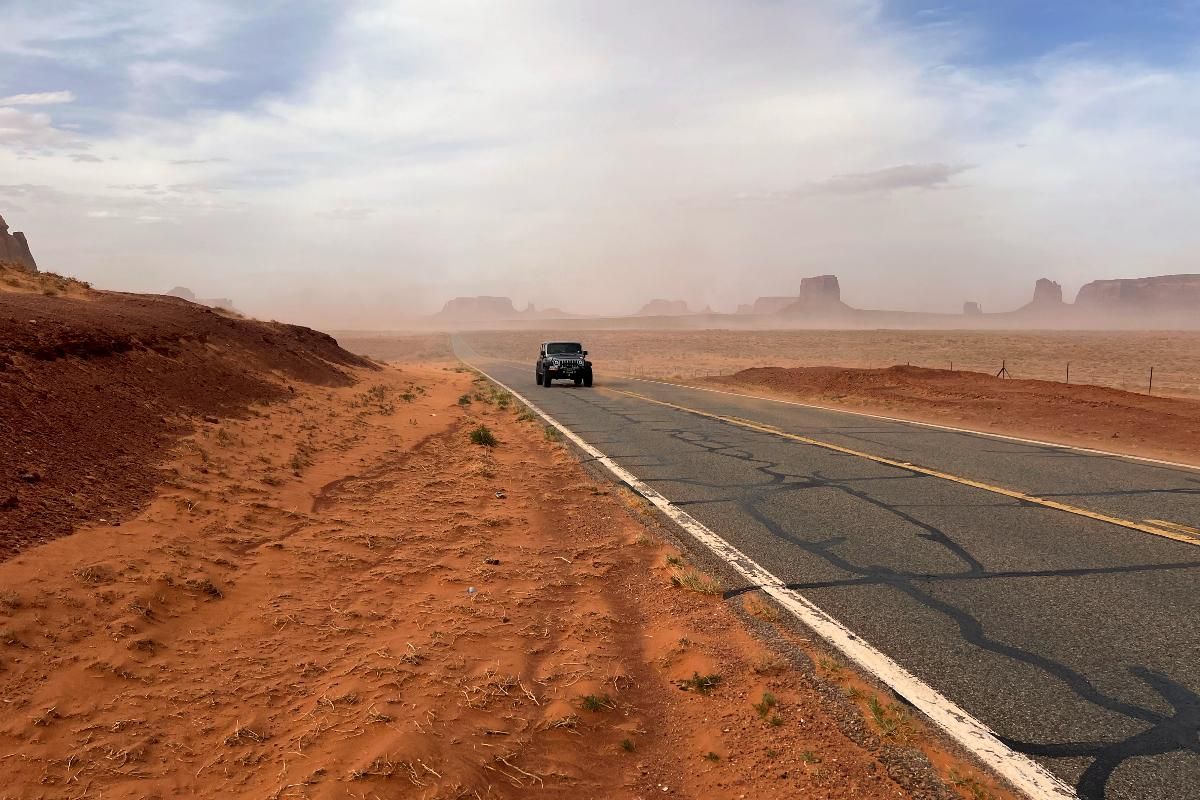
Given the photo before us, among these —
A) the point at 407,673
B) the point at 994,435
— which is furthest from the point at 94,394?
the point at 994,435

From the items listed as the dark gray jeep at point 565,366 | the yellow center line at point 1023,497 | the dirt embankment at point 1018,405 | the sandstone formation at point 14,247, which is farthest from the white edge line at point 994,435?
the sandstone formation at point 14,247

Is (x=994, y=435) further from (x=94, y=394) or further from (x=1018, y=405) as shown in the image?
(x=94, y=394)

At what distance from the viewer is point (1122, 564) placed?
219 inches

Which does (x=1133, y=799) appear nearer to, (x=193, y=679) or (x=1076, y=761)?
(x=1076, y=761)

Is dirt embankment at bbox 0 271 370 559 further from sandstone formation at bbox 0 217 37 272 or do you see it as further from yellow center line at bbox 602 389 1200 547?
sandstone formation at bbox 0 217 37 272

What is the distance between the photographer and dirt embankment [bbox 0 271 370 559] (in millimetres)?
5777

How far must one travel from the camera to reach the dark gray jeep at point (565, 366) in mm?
26172

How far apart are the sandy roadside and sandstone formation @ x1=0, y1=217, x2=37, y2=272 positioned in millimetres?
56848

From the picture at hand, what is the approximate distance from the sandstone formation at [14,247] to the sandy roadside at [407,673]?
5685cm

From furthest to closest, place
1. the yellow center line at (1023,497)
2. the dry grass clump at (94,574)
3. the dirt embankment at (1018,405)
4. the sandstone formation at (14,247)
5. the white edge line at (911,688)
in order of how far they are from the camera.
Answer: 1. the sandstone formation at (14,247)
2. the dirt embankment at (1018,405)
3. the yellow center line at (1023,497)
4. the dry grass clump at (94,574)
5. the white edge line at (911,688)

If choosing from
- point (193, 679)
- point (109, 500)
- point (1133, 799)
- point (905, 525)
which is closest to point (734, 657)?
point (1133, 799)

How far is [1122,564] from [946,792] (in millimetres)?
3970

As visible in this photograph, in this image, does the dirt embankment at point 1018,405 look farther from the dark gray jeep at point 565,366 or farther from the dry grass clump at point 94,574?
the dry grass clump at point 94,574

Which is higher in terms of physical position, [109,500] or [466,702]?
[109,500]
